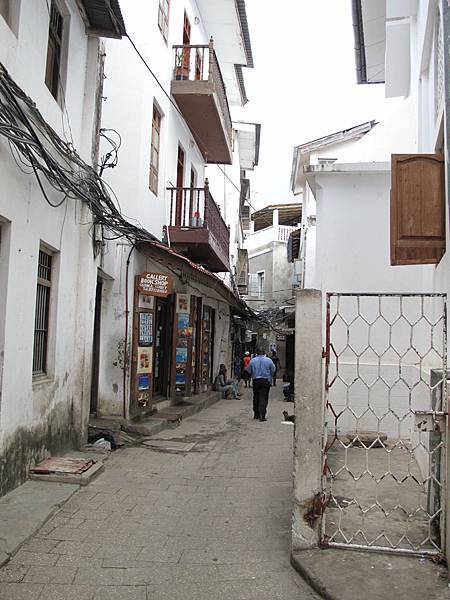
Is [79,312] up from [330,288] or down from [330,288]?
down

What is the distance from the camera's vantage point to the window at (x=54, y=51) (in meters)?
6.72

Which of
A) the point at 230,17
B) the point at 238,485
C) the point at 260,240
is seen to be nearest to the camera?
the point at 238,485

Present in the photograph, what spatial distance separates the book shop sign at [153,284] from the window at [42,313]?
3103 millimetres

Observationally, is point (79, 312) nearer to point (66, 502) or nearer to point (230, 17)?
point (66, 502)

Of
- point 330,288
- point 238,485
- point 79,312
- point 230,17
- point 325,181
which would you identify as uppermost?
point 230,17

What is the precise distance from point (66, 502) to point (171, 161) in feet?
30.1

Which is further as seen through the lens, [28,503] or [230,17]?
[230,17]

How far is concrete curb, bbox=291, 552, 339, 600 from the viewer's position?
11.8 ft

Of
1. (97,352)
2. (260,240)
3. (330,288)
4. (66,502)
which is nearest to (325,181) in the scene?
(330,288)

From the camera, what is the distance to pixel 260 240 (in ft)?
113

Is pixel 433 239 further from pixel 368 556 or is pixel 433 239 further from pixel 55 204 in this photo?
pixel 55 204

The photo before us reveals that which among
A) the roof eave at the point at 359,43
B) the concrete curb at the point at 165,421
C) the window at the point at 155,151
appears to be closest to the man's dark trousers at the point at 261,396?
the concrete curb at the point at 165,421

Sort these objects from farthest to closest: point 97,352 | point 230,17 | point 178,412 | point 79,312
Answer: point 230,17 < point 178,412 < point 97,352 < point 79,312

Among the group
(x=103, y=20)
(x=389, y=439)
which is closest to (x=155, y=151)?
(x=103, y=20)
